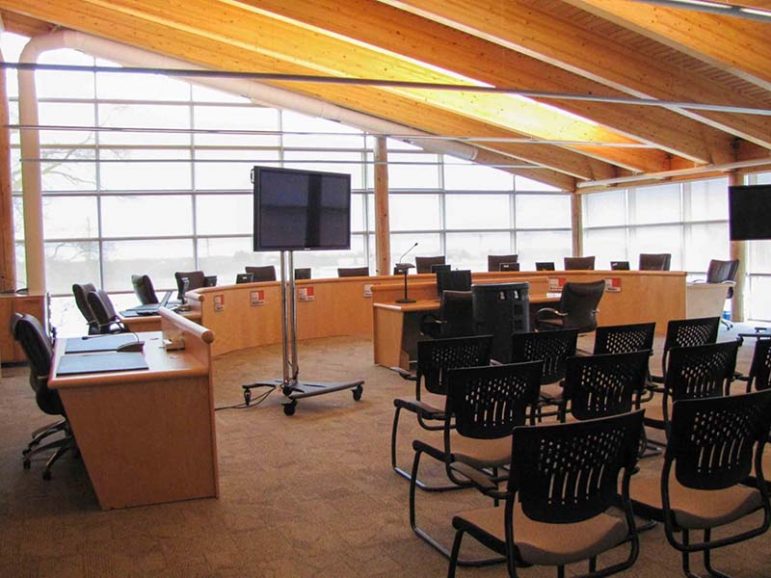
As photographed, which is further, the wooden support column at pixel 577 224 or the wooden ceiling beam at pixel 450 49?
the wooden support column at pixel 577 224

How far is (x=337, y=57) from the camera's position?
9492 mm

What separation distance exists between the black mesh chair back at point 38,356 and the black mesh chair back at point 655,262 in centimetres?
849

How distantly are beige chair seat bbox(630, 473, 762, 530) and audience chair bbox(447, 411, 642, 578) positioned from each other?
0.75 feet

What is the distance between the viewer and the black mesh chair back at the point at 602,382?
11.6 ft

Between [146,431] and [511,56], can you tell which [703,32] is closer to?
[511,56]

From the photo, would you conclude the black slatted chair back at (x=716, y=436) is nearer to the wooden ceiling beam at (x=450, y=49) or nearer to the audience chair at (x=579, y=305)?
the audience chair at (x=579, y=305)

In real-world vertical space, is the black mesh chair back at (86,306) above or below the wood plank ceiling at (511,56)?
below

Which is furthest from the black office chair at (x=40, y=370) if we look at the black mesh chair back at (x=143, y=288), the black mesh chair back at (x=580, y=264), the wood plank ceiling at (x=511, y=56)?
the black mesh chair back at (x=580, y=264)

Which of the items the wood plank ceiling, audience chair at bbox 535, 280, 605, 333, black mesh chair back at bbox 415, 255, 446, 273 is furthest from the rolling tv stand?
black mesh chair back at bbox 415, 255, 446, 273

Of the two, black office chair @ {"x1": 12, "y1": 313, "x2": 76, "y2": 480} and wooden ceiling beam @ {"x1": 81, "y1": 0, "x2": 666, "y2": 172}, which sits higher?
wooden ceiling beam @ {"x1": 81, "y1": 0, "x2": 666, "y2": 172}

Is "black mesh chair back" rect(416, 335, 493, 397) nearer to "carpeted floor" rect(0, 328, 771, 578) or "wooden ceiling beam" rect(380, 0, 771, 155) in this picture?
"carpeted floor" rect(0, 328, 771, 578)

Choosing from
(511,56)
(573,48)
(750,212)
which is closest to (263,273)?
(511,56)

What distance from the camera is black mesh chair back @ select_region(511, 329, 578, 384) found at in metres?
4.44

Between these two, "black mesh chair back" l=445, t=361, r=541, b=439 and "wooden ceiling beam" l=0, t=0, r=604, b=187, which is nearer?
"black mesh chair back" l=445, t=361, r=541, b=439
